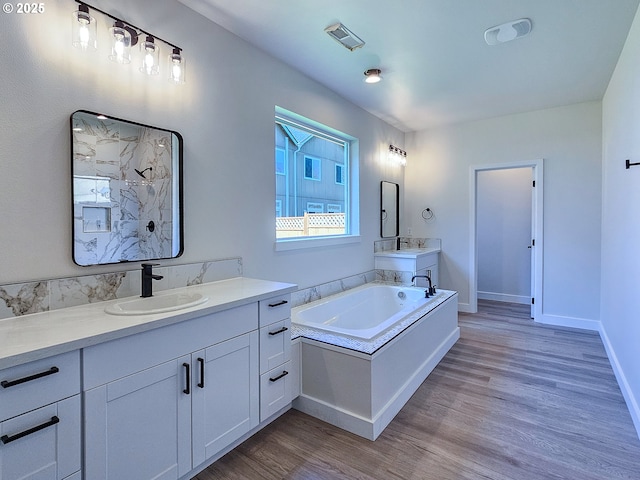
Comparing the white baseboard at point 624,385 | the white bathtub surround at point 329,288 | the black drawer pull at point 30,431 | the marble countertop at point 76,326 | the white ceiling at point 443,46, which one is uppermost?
the white ceiling at point 443,46

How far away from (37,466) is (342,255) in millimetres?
2840

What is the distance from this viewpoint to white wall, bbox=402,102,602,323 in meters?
3.78

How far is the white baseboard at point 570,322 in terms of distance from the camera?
12.5 feet

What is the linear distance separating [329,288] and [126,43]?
2.50 metres

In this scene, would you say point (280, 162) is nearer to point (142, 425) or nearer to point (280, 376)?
point (280, 376)

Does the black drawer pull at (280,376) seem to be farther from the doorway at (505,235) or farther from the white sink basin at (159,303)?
the doorway at (505,235)

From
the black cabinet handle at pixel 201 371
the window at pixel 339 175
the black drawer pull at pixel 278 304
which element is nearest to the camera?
the black cabinet handle at pixel 201 371

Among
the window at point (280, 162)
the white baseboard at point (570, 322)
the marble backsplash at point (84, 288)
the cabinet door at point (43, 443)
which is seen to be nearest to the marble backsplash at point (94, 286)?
the marble backsplash at point (84, 288)

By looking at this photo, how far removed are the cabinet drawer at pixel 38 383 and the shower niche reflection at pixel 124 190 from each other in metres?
0.66

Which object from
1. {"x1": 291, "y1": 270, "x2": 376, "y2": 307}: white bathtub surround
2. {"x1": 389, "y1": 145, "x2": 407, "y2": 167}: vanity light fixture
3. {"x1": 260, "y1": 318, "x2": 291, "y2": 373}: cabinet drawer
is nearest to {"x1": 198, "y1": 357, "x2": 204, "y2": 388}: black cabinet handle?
{"x1": 260, "y1": 318, "x2": 291, "y2": 373}: cabinet drawer

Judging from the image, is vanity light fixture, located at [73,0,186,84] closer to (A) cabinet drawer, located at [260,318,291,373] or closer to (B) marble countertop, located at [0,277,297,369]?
(B) marble countertop, located at [0,277,297,369]

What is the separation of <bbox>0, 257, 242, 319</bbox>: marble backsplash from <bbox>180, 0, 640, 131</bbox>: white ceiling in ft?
5.41

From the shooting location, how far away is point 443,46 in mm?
2531

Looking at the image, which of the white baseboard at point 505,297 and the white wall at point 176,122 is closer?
the white wall at point 176,122
